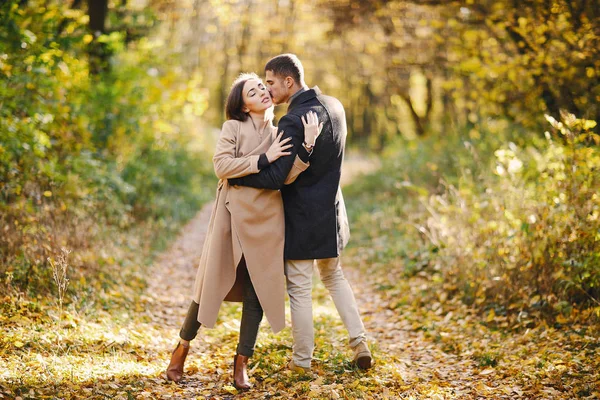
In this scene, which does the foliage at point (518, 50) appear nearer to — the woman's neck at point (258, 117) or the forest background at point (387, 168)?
the forest background at point (387, 168)

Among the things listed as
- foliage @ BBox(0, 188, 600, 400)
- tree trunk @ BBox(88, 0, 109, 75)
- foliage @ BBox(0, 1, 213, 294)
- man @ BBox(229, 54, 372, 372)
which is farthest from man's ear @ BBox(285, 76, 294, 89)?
tree trunk @ BBox(88, 0, 109, 75)

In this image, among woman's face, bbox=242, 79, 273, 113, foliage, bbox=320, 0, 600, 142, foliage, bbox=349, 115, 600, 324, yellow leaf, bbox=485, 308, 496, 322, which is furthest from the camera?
foliage, bbox=320, 0, 600, 142

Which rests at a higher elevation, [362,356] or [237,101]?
[237,101]

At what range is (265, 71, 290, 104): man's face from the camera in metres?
4.04

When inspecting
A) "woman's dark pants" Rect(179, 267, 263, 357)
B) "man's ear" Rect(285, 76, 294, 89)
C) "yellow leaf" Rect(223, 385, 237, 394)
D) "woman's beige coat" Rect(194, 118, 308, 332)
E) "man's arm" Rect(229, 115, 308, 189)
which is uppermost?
"man's ear" Rect(285, 76, 294, 89)

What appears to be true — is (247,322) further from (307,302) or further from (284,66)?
(284,66)

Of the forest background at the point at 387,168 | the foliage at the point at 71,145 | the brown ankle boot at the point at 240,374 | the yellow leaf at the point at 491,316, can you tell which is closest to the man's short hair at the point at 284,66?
the brown ankle boot at the point at 240,374

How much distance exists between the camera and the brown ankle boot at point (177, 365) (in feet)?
13.7

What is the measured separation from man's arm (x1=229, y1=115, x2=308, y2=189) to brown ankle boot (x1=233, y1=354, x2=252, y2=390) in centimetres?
125

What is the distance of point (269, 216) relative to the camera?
400cm

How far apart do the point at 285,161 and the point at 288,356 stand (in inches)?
67.5

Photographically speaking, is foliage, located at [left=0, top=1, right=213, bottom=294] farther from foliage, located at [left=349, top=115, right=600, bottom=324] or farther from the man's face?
foliage, located at [left=349, top=115, right=600, bottom=324]

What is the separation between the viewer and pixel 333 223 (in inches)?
161

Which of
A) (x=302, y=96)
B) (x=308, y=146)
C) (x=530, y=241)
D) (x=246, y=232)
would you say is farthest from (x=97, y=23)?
(x=530, y=241)
